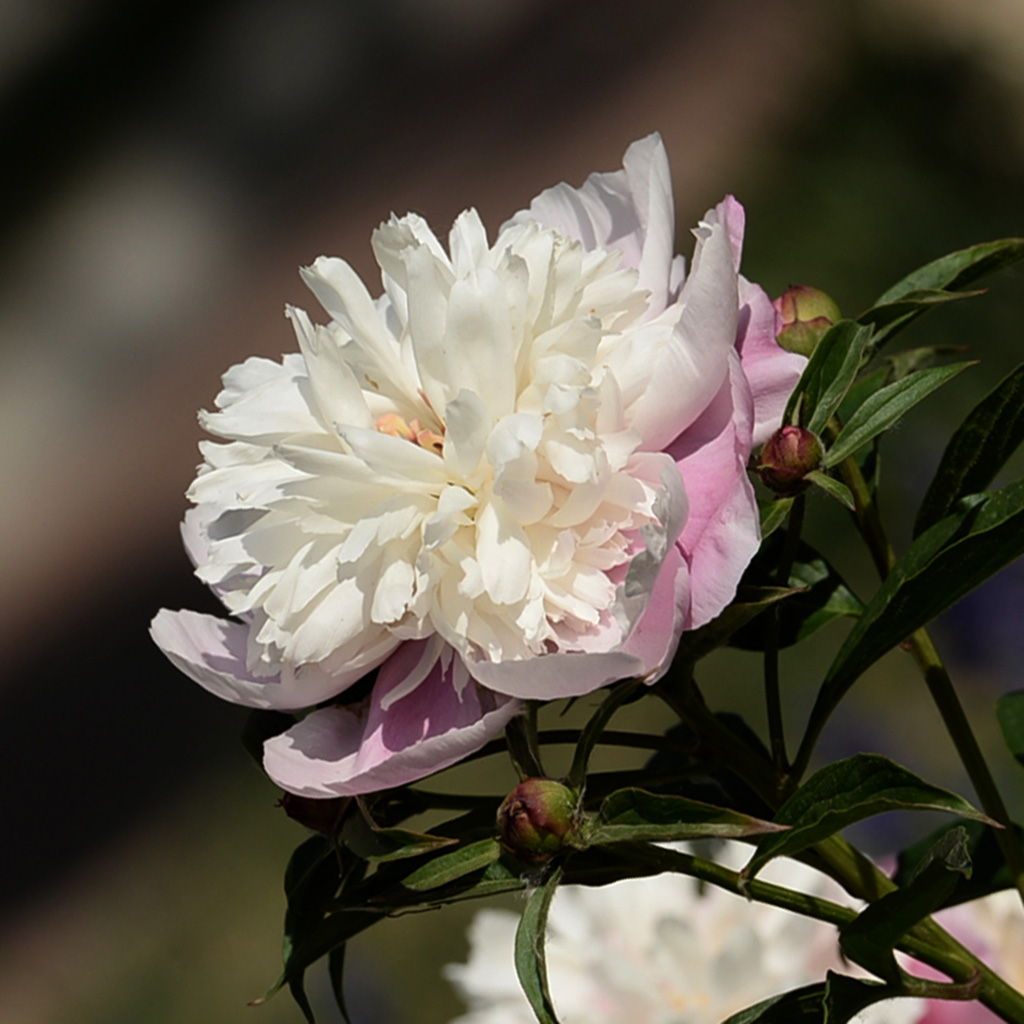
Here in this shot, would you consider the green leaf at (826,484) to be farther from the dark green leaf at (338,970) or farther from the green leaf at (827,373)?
the dark green leaf at (338,970)

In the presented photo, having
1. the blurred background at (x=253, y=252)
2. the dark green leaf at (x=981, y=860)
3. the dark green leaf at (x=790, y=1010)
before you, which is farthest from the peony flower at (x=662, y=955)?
A: the blurred background at (x=253, y=252)

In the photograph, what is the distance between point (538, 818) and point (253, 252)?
246cm

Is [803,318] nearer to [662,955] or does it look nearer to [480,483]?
[480,483]

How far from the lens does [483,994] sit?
2.41 feet

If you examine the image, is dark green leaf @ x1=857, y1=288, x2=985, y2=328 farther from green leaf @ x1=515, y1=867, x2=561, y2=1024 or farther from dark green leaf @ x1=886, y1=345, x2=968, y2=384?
green leaf @ x1=515, y1=867, x2=561, y2=1024

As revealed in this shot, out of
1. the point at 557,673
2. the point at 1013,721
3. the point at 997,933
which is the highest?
the point at 557,673

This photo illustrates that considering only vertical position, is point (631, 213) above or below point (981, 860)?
above

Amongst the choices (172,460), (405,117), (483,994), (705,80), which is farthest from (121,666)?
(483,994)

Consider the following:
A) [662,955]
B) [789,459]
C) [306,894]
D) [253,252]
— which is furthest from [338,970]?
[253,252]

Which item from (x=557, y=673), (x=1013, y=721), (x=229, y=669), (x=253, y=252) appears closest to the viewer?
(x=557, y=673)

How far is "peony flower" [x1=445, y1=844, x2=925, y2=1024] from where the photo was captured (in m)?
0.70

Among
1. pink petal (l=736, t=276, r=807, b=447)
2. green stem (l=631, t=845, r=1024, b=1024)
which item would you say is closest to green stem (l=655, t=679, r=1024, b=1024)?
green stem (l=631, t=845, r=1024, b=1024)

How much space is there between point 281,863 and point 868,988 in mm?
1480

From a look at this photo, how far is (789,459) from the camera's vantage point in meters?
0.48
